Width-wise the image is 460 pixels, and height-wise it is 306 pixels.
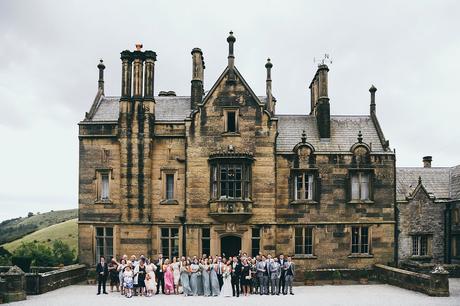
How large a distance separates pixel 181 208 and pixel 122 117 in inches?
279

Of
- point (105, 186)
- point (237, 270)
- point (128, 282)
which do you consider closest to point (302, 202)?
point (237, 270)

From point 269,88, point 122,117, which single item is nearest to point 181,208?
point 122,117

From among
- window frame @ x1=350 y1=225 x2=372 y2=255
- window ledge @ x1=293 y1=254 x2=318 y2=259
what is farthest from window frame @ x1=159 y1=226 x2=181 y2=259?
window frame @ x1=350 y1=225 x2=372 y2=255

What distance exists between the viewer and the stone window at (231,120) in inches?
1207

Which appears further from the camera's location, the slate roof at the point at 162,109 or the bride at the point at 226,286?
the slate roof at the point at 162,109

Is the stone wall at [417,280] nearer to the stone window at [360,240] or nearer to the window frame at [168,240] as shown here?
the stone window at [360,240]

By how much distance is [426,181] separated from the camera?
39.0 metres

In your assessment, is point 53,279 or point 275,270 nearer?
point 275,270

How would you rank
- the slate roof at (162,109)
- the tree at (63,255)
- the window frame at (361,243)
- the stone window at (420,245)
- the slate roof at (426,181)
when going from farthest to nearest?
1. the tree at (63,255)
2. the slate roof at (426,181)
3. the stone window at (420,245)
4. the slate roof at (162,109)
5. the window frame at (361,243)

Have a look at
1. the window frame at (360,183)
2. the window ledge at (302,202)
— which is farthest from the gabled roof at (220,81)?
the window frame at (360,183)

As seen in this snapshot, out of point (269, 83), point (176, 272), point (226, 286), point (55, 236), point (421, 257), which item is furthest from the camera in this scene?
point (55, 236)

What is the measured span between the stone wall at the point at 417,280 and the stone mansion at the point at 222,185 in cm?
240

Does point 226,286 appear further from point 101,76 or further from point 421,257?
point 101,76

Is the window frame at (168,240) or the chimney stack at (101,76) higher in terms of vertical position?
the chimney stack at (101,76)
